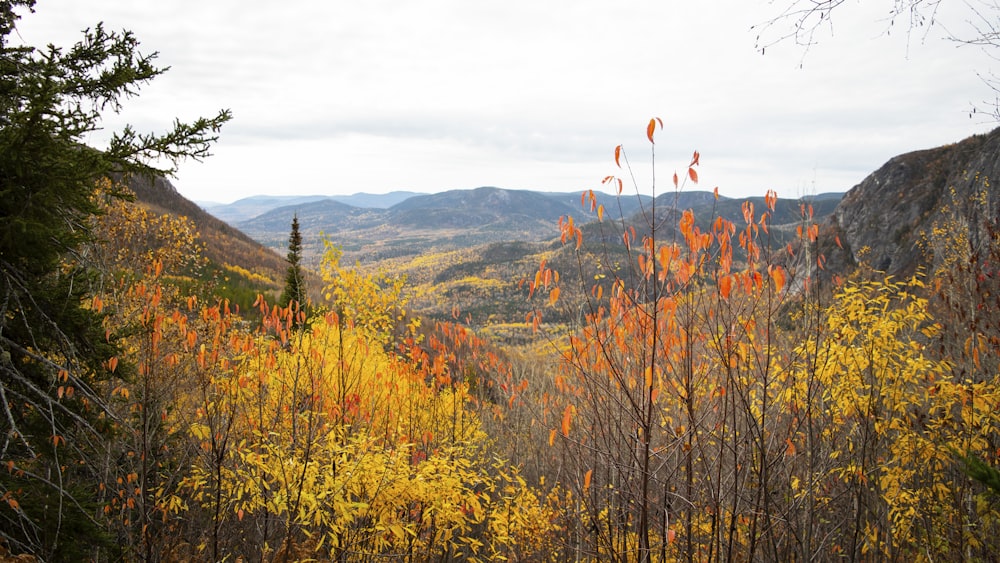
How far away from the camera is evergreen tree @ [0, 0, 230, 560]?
427cm

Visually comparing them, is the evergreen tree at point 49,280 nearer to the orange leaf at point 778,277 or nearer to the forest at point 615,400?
the forest at point 615,400

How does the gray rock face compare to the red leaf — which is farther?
the gray rock face

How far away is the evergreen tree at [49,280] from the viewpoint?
14.0 feet

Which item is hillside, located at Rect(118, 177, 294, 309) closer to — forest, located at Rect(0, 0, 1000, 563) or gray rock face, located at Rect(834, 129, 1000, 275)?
forest, located at Rect(0, 0, 1000, 563)

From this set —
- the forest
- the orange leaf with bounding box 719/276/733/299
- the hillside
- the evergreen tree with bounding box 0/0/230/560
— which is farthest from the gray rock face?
the evergreen tree with bounding box 0/0/230/560

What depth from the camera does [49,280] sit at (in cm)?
519

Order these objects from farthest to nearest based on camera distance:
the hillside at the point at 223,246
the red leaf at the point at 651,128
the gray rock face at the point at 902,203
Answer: the gray rock face at the point at 902,203 < the hillside at the point at 223,246 < the red leaf at the point at 651,128

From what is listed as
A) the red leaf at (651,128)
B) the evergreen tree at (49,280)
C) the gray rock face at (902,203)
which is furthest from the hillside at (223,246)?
the gray rock face at (902,203)

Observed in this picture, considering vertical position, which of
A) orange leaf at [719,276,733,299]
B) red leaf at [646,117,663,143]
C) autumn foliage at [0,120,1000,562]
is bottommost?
autumn foliage at [0,120,1000,562]

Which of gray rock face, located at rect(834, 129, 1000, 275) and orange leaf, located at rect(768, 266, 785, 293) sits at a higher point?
gray rock face, located at rect(834, 129, 1000, 275)

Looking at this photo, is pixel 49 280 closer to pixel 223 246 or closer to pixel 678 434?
pixel 678 434

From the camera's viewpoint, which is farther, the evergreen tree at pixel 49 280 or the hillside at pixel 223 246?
the hillside at pixel 223 246

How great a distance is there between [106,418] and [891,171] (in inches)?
2487

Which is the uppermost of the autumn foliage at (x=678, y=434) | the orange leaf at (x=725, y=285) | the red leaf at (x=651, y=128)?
the red leaf at (x=651, y=128)
